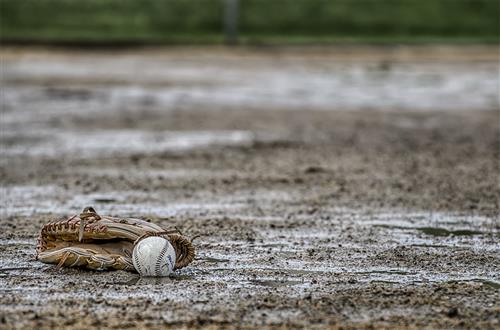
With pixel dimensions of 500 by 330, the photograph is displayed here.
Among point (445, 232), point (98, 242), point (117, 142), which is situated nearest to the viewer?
point (98, 242)

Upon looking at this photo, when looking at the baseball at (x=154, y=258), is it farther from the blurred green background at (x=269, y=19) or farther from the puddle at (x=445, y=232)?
the blurred green background at (x=269, y=19)

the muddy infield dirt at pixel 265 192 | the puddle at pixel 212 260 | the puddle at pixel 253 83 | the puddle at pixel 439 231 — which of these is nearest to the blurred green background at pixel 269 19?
the puddle at pixel 253 83

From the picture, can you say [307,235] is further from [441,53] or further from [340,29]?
[340,29]

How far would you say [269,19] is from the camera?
29.6 metres

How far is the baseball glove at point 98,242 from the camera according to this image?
7053mm

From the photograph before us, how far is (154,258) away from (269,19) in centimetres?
2323

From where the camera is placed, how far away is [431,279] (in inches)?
273

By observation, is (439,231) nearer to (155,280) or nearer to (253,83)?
(155,280)

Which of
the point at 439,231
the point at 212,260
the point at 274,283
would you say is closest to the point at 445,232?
the point at 439,231

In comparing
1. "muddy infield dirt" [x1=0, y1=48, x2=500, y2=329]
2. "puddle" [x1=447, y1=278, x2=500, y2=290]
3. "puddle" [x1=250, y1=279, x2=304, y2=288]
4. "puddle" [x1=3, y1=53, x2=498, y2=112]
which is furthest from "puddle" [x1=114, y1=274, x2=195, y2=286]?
"puddle" [x1=3, y1=53, x2=498, y2=112]

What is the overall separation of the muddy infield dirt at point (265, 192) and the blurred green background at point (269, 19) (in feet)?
20.1

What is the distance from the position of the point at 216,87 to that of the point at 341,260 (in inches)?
542

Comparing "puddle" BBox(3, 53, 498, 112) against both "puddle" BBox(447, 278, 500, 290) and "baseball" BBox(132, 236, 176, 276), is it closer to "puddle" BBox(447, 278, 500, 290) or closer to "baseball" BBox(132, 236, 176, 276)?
"baseball" BBox(132, 236, 176, 276)

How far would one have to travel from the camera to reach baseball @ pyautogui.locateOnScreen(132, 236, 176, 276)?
6844 millimetres
